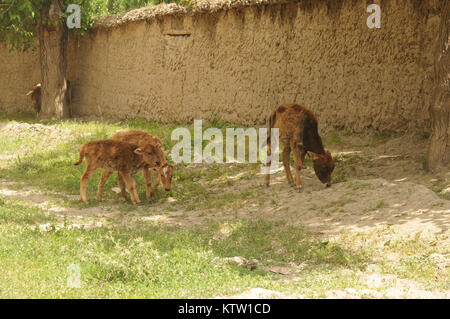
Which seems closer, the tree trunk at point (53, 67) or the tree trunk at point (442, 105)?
the tree trunk at point (442, 105)

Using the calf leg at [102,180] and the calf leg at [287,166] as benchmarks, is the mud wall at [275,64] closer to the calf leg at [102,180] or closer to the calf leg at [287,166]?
the calf leg at [287,166]

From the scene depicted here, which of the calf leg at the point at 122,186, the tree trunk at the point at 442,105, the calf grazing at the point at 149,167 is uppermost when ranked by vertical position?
the tree trunk at the point at 442,105

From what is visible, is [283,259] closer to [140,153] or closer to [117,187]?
[140,153]

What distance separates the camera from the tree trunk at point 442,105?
952cm

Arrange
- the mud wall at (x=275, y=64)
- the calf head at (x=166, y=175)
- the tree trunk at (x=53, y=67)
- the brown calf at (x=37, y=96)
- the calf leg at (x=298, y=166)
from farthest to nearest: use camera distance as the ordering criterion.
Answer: the brown calf at (x=37, y=96) → the tree trunk at (x=53, y=67) → the mud wall at (x=275, y=64) → the calf head at (x=166, y=175) → the calf leg at (x=298, y=166)

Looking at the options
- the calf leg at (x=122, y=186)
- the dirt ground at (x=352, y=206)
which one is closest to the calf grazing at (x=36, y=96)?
the dirt ground at (x=352, y=206)

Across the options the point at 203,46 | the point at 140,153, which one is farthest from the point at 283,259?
the point at 203,46

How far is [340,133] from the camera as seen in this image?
12.3m

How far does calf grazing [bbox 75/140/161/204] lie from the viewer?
10.2 metres

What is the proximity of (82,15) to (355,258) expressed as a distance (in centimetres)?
1500

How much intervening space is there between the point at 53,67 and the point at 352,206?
1428 cm

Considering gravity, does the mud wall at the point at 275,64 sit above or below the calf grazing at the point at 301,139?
above

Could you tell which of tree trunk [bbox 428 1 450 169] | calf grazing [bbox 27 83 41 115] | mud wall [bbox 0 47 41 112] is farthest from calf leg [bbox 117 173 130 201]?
mud wall [bbox 0 47 41 112]

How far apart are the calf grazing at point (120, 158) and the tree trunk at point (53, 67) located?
1034cm
